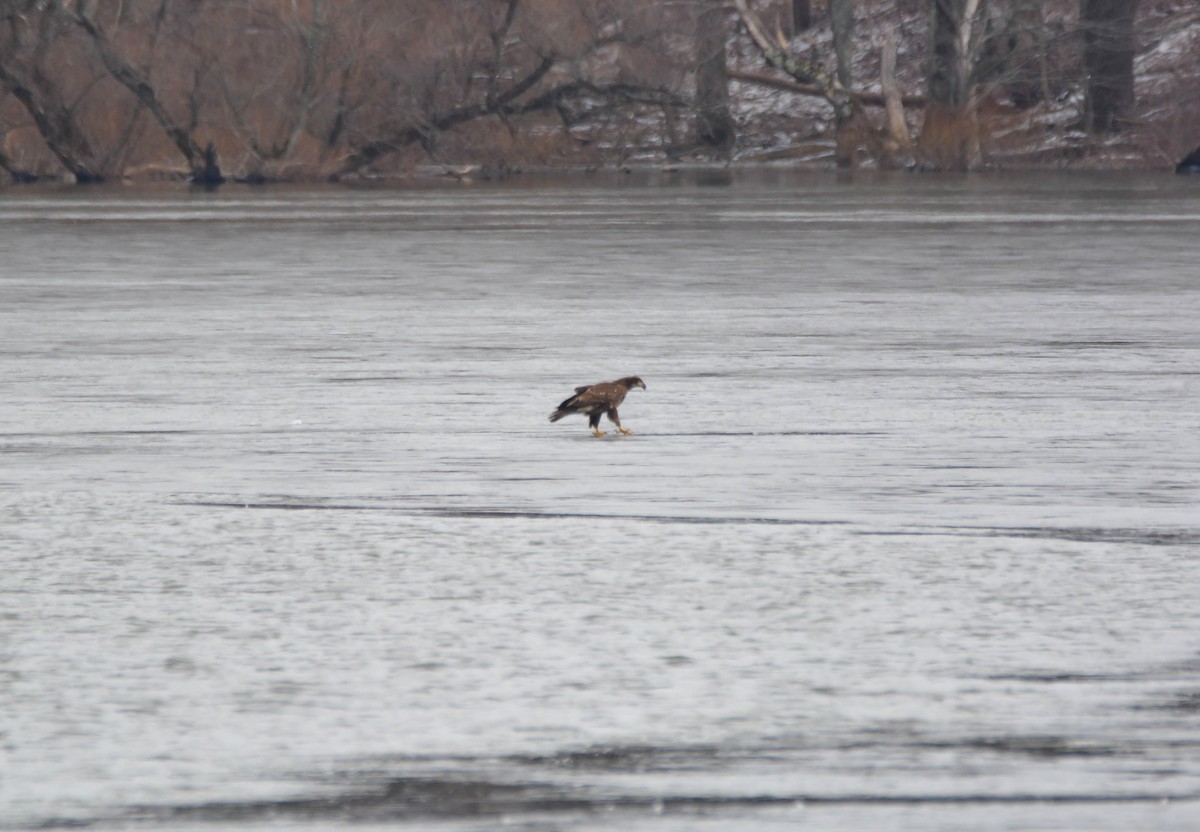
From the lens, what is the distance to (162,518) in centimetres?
595

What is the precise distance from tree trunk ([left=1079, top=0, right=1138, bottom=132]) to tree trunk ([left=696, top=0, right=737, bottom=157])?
742 cm

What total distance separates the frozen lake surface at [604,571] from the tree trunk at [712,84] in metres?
34.4

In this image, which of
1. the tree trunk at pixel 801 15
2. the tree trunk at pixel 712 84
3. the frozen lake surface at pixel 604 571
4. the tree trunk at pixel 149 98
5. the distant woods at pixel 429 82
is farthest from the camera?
the tree trunk at pixel 801 15

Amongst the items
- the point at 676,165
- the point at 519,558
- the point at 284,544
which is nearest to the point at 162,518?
the point at 284,544

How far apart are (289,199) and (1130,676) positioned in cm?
3026

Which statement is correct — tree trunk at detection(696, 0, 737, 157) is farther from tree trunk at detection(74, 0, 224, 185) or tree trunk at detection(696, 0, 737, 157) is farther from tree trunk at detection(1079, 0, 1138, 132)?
tree trunk at detection(74, 0, 224, 185)

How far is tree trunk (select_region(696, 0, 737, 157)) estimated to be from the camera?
153ft

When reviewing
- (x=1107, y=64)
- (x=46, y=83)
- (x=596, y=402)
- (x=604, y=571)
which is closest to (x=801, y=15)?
(x=1107, y=64)

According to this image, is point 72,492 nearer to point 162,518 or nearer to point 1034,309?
point 162,518

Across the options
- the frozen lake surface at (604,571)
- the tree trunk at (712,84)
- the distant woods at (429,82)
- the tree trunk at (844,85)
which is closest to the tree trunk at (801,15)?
the tree trunk at (712,84)

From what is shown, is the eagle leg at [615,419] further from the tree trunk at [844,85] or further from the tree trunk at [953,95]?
the tree trunk at [844,85]

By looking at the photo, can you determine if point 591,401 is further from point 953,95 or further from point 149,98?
point 953,95

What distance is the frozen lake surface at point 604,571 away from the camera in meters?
3.51

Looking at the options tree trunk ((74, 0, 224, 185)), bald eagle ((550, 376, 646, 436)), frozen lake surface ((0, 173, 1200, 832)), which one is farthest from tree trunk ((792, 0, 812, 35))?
bald eagle ((550, 376, 646, 436))
